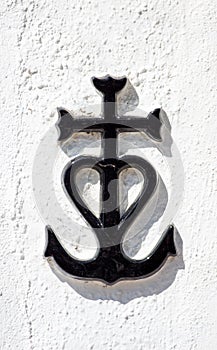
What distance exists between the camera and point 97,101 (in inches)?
59.4

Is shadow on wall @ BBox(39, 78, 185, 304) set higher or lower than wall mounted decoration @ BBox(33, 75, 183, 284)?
lower

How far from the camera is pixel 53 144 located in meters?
1.51

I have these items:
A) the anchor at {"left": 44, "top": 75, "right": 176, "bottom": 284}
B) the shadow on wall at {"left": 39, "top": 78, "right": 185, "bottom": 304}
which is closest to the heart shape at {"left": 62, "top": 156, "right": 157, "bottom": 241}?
the anchor at {"left": 44, "top": 75, "right": 176, "bottom": 284}

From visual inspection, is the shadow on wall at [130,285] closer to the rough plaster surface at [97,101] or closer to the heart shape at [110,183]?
the rough plaster surface at [97,101]

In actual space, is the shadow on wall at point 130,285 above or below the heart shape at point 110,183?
below

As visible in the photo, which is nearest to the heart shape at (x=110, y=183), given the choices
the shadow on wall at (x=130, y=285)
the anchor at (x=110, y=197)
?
the anchor at (x=110, y=197)

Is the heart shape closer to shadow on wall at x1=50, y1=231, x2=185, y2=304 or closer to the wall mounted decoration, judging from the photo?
the wall mounted decoration

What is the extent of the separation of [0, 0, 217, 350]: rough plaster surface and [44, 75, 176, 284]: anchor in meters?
0.04

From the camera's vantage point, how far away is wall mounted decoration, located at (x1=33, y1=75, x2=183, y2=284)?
56.9 inches

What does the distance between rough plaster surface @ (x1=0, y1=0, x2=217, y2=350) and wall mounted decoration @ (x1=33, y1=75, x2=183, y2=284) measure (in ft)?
0.12

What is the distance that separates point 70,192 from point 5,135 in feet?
0.73

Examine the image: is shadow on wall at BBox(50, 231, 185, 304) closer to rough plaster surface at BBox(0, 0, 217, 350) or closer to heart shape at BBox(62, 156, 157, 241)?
rough plaster surface at BBox(0, 0, 217, 350)

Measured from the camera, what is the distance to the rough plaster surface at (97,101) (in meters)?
1.46

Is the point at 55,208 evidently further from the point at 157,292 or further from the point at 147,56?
the point at 147,56
